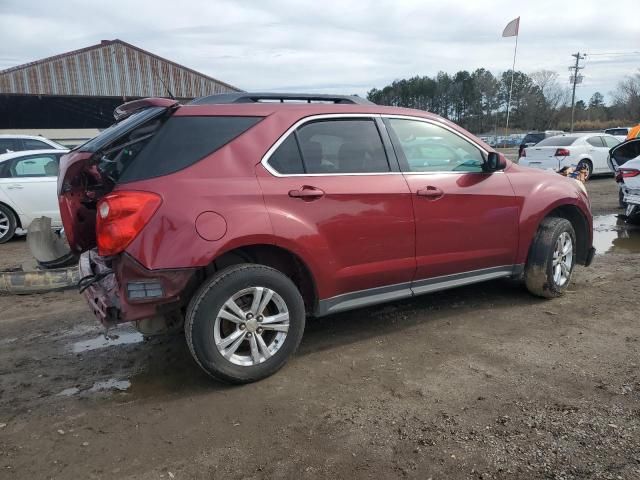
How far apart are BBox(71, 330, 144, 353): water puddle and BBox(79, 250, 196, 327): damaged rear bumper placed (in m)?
1.03

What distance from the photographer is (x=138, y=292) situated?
9.96ft

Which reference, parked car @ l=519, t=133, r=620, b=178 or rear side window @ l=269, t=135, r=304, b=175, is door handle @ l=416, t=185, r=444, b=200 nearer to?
rear side window @ l=269, t=135, r=304, b=175

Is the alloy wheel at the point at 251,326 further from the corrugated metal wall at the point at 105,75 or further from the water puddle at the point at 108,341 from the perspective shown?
the corrugated metal wall at the point at 105,75

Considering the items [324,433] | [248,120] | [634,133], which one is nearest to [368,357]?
[324,433]

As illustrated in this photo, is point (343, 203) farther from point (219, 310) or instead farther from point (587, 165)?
point (587, 165)

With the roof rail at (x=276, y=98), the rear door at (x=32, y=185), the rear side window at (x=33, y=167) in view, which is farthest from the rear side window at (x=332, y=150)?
the rear side window at (x=33, y=167)

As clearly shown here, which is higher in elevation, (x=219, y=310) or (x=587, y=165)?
(x=587, y=165)

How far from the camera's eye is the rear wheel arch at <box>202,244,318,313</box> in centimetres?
340

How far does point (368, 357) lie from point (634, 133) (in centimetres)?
1540

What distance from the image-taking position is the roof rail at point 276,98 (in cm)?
367

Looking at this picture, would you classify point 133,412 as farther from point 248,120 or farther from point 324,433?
point 248,120

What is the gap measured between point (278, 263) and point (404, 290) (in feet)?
3.45

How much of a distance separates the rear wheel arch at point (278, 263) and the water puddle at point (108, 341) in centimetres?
136

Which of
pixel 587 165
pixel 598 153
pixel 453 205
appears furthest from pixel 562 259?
pixel 598 153
